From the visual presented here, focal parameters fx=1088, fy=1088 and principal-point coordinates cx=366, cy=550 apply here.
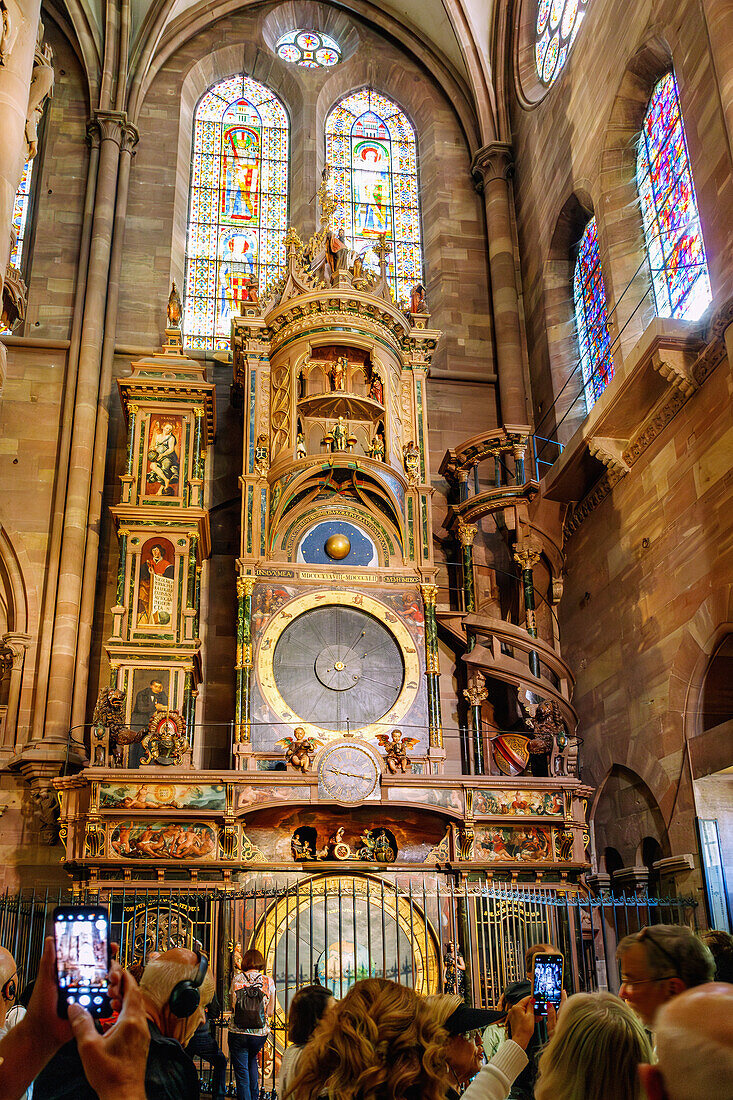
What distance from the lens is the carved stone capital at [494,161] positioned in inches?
784

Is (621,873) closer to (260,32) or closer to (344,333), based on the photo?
(344,333)

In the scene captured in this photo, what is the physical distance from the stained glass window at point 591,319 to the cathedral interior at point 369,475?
99mm

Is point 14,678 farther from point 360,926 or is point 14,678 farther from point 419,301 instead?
point 419,301

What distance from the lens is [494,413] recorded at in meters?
18.3

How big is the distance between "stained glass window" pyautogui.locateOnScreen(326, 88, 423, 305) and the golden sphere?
649 centimetres

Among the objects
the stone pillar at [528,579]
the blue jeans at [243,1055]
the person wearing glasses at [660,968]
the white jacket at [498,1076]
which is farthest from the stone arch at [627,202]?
the white jacket at [498,1076]

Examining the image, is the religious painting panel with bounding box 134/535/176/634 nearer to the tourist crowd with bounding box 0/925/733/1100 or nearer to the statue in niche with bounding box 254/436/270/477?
the statue in niche with bounding box 254/436/270/477

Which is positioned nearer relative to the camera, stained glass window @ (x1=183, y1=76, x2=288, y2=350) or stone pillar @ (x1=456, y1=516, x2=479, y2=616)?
stone pillar @ (x1=456, y1=516, x2=479, y2=616)

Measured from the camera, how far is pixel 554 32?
18.3 metres

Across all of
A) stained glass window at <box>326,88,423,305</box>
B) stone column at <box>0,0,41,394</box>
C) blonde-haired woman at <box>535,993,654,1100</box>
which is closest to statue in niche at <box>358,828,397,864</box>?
stone column at <box>0,0,41,394</box>

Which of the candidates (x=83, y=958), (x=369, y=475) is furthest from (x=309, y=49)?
(x=83, y=958)

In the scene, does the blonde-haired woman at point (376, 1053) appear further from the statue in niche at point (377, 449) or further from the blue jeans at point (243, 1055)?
the statue in niche at point (377, 449)

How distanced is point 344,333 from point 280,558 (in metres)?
3.50

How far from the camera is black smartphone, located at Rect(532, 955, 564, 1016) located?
4.04 metres
